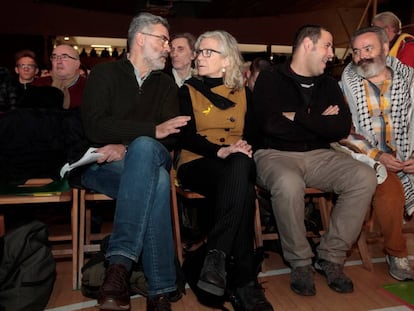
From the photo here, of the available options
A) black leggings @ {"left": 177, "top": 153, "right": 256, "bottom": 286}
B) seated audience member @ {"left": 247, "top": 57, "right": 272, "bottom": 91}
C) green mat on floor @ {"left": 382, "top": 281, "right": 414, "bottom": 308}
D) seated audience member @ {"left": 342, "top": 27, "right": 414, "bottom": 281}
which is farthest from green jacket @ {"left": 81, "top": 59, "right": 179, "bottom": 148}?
green mat on floor @ {"left": 382, "top": 281, "right": 414, "bottom": 308}

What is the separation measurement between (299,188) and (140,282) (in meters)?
0.96

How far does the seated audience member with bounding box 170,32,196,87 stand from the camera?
10.5 feet

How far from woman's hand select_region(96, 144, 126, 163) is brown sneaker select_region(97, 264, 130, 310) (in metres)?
0.61

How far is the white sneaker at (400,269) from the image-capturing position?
2.37 m

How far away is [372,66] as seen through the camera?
2732 millimetres

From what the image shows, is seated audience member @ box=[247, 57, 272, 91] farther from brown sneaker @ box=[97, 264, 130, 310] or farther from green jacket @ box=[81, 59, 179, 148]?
brown sneaker @ box=[97, 264, 130, 310]

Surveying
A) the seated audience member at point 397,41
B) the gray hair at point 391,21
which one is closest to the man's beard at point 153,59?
the seated audience member at point 397,41

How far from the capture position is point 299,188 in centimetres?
221

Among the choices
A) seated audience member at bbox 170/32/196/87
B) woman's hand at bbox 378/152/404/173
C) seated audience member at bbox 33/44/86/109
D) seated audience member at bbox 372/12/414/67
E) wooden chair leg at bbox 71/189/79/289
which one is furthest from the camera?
seated audience member at bbox 372/12/414/67

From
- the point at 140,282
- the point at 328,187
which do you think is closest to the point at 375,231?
the point at 328,187

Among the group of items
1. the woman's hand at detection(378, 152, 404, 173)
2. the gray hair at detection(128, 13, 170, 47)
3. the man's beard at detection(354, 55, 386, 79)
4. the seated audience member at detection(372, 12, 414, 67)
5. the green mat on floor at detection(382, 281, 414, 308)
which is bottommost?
the green mat on floor at detection(382, 281, 414, 308)

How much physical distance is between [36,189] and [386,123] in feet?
7.13

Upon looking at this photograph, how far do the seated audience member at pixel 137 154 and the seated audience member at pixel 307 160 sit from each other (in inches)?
23.1

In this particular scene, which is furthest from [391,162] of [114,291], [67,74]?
[67,74]
